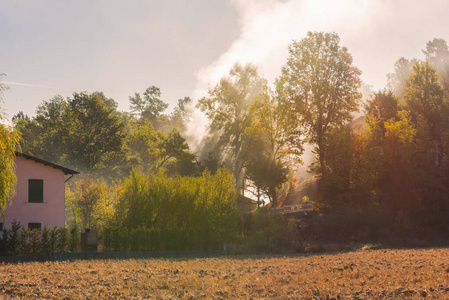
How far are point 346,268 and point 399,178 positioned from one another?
97.3 ft

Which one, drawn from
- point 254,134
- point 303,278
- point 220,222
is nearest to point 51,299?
point 303,278

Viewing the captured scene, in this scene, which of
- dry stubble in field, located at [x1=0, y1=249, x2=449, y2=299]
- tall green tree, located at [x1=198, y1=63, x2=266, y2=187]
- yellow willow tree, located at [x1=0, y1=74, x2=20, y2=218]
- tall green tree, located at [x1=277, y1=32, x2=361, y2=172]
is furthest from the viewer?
tall green tree, located at [x1=198, y1=63, x2=266, y2=187]

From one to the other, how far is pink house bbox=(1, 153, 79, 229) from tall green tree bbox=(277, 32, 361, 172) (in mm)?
27902

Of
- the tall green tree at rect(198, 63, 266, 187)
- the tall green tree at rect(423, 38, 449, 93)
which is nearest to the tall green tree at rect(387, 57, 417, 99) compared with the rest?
the tall green tree at rect(423, 38, 449, 93)

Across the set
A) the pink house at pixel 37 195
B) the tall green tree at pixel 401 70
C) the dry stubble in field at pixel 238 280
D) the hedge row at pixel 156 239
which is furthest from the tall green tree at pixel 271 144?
the tall green tree at pixel 401 70

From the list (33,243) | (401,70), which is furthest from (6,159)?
(401,70)

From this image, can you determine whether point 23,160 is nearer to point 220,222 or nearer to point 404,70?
point 220,222

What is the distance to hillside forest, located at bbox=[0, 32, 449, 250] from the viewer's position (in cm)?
3584

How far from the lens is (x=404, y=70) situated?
11919 cm

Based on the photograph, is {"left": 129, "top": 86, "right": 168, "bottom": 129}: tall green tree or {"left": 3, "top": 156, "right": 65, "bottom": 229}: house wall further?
{"left": 129, "top": 86, "right": 168, "bottom": 129}: tall green tree

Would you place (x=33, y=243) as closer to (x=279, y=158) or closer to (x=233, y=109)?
(x=279, y=158)

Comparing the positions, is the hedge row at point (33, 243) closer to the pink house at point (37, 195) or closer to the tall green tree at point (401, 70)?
the pink house at point (37, 195)

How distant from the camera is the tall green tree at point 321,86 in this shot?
173 ft

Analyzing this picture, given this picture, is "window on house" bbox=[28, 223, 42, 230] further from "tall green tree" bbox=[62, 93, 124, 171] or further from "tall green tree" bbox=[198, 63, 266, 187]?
"tall green tree" bbox=[198, 63, 266, 187]
